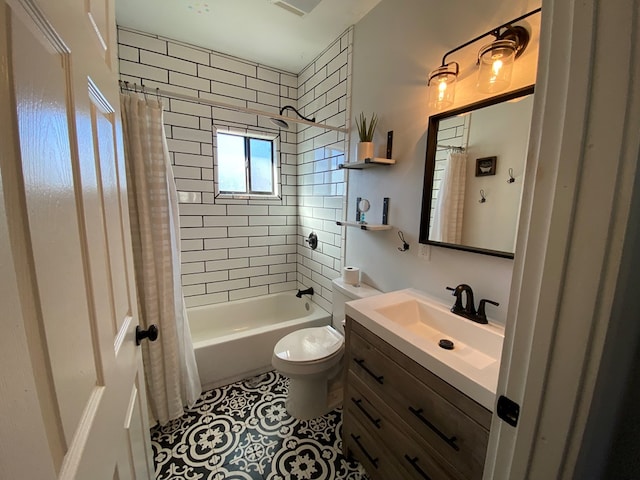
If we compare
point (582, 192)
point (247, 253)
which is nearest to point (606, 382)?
point (582, 192)

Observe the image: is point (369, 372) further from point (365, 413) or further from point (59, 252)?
point (59, 252)

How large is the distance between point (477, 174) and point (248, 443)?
1.94 m

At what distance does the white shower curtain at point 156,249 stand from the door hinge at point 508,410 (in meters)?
1.69

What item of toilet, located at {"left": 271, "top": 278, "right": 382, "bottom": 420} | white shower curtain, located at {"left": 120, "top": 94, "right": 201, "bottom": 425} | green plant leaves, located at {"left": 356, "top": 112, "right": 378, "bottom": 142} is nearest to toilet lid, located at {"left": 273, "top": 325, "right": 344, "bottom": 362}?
toilet, located at {"left": 271, "top": 278, "right": 382, "bottom": 420}

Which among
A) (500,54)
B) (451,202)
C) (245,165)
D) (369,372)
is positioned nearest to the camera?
(500,54)

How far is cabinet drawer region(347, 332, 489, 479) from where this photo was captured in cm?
82

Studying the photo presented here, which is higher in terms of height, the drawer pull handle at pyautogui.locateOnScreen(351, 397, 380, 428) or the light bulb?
the light bulb

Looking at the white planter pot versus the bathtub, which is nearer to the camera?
the white planter pot

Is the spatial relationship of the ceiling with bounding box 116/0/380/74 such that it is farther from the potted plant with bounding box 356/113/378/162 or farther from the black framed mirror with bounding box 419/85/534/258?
the black framed mirror with bounding box 419/85/534/258

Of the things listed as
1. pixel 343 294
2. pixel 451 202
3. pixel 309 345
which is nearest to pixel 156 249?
pixel 309 345

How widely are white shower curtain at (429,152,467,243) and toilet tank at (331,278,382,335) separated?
1.99 feet

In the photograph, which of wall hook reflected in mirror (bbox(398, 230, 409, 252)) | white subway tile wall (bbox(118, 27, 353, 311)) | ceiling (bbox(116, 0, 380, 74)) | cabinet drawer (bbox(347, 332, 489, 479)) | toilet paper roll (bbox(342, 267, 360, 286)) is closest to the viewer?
cabinet drawer (bbox(347, 332, 489, 479))

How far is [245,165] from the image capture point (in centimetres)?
263

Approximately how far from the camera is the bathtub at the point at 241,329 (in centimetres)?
199
